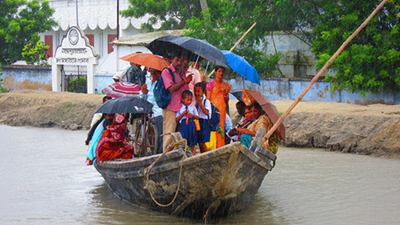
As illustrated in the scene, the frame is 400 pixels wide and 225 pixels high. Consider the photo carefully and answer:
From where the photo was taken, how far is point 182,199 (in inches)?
215

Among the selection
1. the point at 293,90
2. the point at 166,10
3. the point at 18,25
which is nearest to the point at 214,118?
the point at 293,90

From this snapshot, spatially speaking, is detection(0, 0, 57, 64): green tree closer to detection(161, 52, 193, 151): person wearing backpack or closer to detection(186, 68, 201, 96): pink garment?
detection(186, 68, 201, 96): pink garment

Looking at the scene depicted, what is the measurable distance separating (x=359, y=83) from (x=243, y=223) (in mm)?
8023

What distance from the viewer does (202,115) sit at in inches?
250

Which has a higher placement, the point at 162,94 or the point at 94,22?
the point at 94,22

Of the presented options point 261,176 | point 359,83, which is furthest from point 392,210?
point 359,83

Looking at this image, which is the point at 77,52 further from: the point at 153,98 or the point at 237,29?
the point at 153,98

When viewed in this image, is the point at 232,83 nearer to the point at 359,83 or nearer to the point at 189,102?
the point at 359,83

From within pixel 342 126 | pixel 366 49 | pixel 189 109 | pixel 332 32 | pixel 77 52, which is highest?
pixel 332 32

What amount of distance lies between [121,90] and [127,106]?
1040mm

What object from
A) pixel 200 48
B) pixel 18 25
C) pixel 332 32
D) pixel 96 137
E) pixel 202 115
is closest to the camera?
pixel 200 48

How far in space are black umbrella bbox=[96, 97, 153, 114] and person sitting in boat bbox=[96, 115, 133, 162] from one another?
17cm

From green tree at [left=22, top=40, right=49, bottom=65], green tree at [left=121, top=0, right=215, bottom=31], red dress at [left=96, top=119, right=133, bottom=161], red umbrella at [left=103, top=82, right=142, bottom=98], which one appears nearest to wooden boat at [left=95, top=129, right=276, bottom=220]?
red dress at [left=96, top=119, right=133, bottom=161]

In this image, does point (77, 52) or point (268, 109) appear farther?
point (77, 52)
